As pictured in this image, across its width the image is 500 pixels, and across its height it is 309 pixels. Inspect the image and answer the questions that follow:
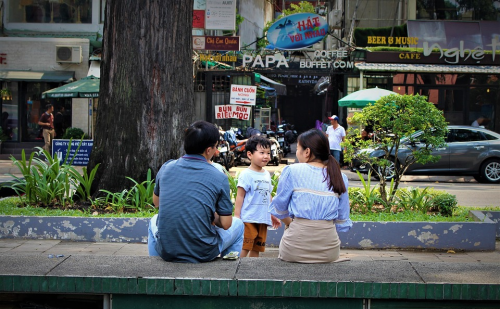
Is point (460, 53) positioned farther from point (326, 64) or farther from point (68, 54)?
point (68, 54)

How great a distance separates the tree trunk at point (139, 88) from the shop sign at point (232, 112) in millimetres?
11768

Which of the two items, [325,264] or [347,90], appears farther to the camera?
[347,90]

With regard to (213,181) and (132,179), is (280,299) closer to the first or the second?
(213,181)

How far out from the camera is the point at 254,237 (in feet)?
19.9

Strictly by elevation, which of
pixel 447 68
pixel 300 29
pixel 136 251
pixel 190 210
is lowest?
pixel 136 251

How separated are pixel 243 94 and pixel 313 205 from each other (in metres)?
15.7

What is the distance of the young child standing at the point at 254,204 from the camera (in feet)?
19.8

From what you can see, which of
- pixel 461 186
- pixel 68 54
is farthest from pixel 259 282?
pixel 68 54

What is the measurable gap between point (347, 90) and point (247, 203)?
15.2 meters

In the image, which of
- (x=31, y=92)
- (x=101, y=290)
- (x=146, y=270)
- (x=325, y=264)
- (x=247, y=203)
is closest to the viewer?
(x=101, y=290)

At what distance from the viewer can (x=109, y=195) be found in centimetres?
823

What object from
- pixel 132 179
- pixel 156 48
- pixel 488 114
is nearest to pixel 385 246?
pixel 132 179

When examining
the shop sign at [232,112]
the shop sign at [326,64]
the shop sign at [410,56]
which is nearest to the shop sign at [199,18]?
the shop sign at [232,112]

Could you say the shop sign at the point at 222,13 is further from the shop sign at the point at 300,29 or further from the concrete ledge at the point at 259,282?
the concrete ledge at the point at 259,282
